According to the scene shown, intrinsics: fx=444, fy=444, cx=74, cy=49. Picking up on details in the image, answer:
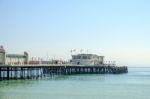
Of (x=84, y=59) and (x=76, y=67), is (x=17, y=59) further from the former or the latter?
(x=84, y=59)

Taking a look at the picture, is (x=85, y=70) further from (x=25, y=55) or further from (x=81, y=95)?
(x=81, y=95)

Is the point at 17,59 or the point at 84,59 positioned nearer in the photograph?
the point at 17,59

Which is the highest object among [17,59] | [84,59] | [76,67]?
[84,59]

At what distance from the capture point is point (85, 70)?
414 feet

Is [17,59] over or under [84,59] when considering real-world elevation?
under

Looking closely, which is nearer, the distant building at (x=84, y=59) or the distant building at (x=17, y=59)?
the distant building at (x=17, y=59)

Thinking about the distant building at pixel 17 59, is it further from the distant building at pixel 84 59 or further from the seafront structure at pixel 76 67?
the distant building at pixel 84 59

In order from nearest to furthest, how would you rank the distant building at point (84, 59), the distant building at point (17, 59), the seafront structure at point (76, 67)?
the distant building at point (17, 59) → the seafront structure at point (76, 67) → the distant building at point (84, 59)

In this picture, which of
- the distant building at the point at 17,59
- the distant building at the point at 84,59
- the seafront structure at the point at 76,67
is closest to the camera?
the distant building at the point at 17,59

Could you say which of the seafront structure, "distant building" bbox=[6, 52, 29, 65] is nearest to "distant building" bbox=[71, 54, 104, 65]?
the seafront structure

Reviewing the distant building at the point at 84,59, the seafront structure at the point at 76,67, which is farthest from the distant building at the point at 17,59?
the distant building at the point at 84,59

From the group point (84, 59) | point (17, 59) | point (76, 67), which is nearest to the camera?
point (17, 59)

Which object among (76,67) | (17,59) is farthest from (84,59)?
(17,59)

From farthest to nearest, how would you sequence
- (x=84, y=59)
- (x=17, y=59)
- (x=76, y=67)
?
1. (x=84, y=59)
2. (x=76, y=67)
3. (x=17, y=59)
